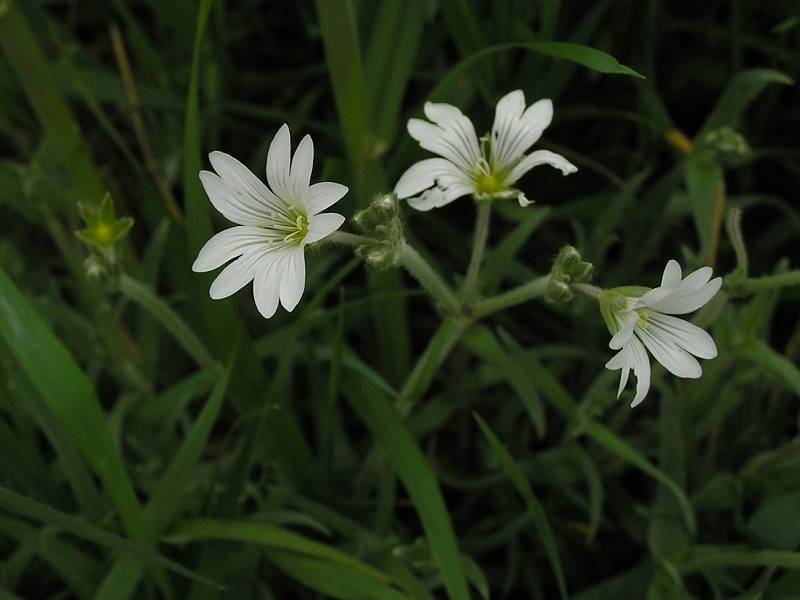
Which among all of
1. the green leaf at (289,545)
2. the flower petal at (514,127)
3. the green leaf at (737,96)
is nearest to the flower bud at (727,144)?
the green leaf at (737,96)

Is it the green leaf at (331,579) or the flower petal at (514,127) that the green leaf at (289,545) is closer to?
the green leaf at (331,579)

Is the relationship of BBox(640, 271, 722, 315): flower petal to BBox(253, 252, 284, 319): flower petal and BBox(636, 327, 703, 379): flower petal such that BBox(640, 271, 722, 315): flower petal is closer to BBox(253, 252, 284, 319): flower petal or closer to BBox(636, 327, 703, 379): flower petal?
BBox(636, 327, 703, 379): flower petal

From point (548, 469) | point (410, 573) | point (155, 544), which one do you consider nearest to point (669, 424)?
point (548, 469)

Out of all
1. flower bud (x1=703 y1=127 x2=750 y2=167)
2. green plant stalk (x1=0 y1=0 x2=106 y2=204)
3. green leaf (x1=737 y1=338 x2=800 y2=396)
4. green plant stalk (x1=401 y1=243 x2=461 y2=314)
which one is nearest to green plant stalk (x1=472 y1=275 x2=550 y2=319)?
green plant stalk (x1=401 y1=243 x2=461 y2=314)

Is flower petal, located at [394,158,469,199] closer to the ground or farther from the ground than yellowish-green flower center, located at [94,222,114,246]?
farther from the ground

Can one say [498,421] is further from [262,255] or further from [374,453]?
[262,255]

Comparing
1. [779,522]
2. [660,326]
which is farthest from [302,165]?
[779,522]
